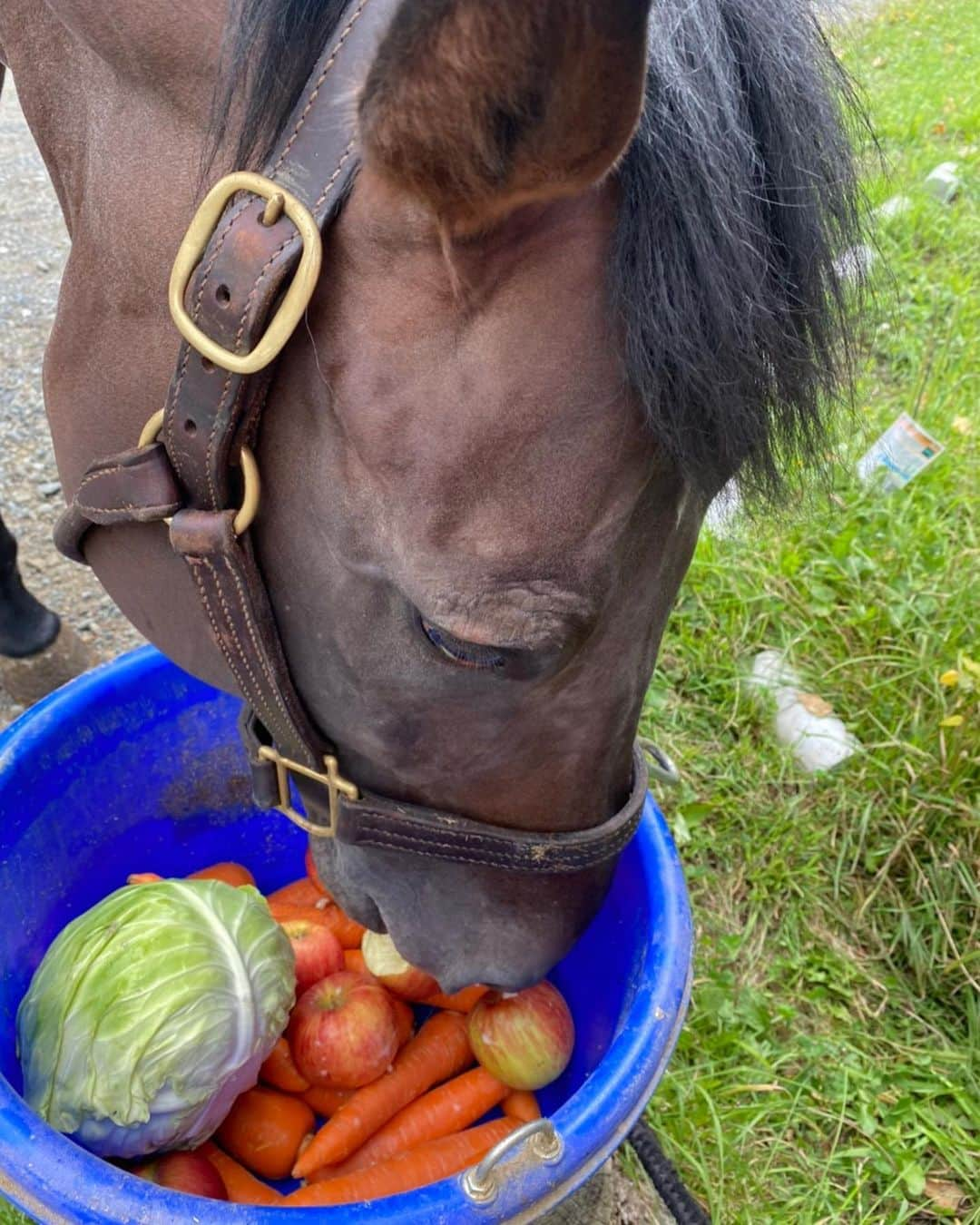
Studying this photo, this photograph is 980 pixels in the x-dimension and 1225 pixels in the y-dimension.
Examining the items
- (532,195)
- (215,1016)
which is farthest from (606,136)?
(215,1016)

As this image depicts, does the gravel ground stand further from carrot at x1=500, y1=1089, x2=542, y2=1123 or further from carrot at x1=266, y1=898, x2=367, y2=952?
carrot at x1=500, y1=1089, x2=542, y2=1123

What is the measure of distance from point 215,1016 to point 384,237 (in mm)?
1068

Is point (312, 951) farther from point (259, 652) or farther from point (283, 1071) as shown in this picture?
point (259, 652)

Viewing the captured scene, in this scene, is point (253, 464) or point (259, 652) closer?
point (253, 464)

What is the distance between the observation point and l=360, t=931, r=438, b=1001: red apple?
1738 mm

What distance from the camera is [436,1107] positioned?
166cm

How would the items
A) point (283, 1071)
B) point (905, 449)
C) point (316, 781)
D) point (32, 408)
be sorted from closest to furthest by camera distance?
1. point (316, 781)
2. point (283, 1071)
3. point (905, 449)
4. point (32, 408)

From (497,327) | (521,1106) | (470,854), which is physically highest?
(497,327)

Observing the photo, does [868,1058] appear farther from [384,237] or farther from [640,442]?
[384,237]

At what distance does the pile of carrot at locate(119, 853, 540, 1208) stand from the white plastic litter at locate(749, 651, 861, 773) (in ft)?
3.30

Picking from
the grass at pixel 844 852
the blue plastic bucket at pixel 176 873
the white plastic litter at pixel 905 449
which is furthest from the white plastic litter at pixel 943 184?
the blue plastic bucket at pixel 176 873

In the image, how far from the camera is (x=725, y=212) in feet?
2.78

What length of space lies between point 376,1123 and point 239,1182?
0.72ft

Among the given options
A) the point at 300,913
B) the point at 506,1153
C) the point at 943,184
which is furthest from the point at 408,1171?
the point at 943,184
